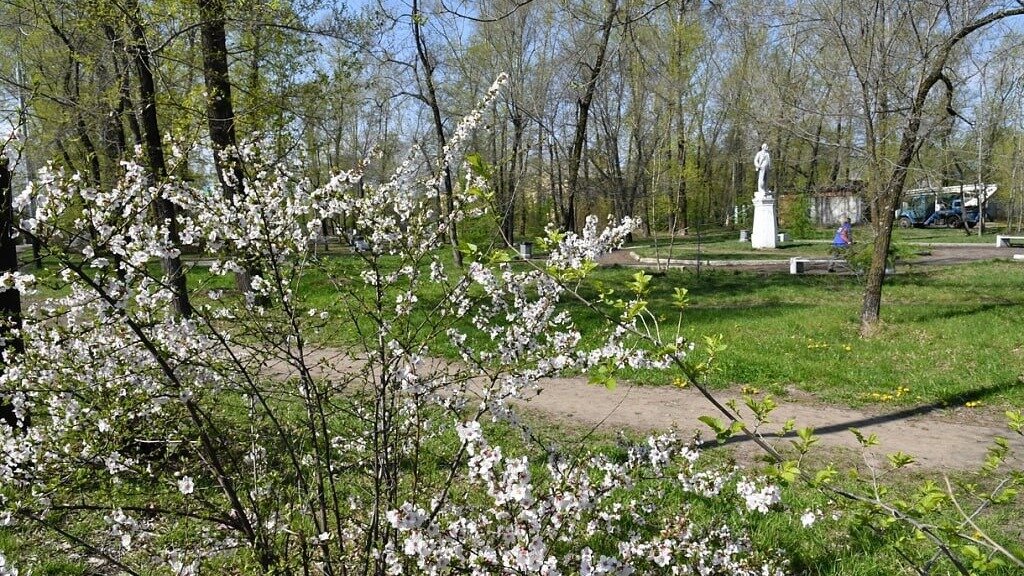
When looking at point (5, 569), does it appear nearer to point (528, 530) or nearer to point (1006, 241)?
point (528, 530)

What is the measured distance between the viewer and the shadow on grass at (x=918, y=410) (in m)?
6.15

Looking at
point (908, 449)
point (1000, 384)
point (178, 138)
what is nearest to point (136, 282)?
point (178, 138)

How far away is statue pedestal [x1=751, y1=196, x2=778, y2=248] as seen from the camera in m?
25.9

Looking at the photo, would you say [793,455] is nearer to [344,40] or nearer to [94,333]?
[94,333]

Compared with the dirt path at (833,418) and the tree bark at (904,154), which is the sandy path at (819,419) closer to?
the dirt path at (833,418)

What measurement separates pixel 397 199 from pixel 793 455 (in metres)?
4.27

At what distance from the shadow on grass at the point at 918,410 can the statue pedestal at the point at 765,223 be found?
64.2 feet

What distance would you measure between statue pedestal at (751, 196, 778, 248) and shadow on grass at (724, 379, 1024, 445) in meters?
19.6

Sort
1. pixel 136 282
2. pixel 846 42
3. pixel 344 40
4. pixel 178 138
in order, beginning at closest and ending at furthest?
pixel 136 282, pixel 178 138, pixel 846 42, pixel 344 40

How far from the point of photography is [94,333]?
290 cm

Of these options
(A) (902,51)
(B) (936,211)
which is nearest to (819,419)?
(A) (902,51)

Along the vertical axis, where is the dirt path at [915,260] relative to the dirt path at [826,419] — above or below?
above

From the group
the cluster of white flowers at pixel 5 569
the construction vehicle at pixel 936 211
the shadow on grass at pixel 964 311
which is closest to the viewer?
the cluster of white flowers at pixel 5 569

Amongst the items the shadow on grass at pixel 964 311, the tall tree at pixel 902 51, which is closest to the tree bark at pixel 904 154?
the tall tree at pixel 902 51
